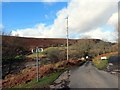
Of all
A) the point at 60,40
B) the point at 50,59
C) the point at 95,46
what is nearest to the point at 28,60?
the point at 50,59

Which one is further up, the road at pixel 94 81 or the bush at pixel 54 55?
the bush at pixel 54 55

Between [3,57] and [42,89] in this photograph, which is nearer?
[42,89]

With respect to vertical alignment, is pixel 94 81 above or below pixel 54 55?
below

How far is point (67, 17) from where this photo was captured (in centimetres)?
5153

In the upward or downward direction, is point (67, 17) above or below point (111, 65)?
above

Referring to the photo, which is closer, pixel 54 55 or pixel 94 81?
pixel 94 81

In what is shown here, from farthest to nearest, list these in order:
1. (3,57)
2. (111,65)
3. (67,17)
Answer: (67,17), (3,57), (111,65)

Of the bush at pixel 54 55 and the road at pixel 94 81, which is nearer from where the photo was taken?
the road at pixel 94 81

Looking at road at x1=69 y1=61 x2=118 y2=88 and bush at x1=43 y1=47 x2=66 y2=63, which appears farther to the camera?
bush at x1=43 y1=47 x2=66 y2=63

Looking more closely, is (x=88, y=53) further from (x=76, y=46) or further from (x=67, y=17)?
(x=67, y=17)

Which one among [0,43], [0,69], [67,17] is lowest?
[0,69]

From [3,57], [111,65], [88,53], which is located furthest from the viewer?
[88,53]

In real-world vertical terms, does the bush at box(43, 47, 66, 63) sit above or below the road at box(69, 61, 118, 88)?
above

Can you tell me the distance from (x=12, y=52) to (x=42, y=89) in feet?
106
